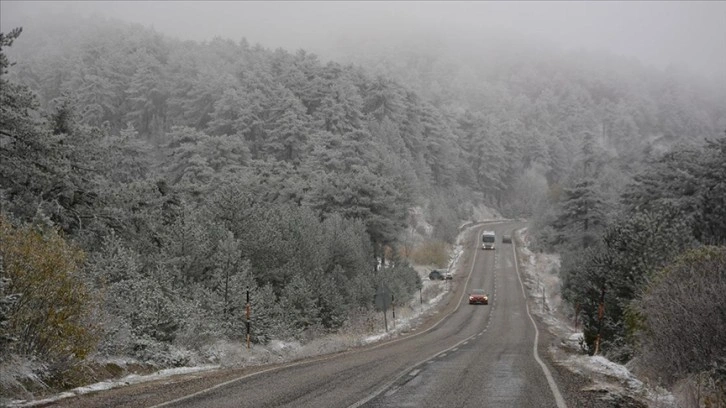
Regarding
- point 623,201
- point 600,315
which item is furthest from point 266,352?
point 623,201

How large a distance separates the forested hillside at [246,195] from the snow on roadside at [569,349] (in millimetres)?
1780

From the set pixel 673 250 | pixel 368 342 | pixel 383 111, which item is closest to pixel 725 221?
pixel 673 250

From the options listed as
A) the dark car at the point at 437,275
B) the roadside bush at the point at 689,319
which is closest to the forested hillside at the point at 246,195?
the roadside bush at the point at 689,319

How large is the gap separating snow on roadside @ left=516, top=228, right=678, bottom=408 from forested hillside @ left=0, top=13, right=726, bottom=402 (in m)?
1.78

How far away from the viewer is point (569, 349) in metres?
21.5

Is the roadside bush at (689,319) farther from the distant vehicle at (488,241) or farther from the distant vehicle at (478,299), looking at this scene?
the distant vehicle at (488,241)

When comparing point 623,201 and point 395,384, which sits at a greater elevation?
point 623,201

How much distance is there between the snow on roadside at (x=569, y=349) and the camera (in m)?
9.51

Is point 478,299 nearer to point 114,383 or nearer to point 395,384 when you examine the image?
point 395,384

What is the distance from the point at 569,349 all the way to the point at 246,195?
17.4m

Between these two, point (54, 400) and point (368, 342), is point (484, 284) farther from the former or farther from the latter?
point (54, 400)

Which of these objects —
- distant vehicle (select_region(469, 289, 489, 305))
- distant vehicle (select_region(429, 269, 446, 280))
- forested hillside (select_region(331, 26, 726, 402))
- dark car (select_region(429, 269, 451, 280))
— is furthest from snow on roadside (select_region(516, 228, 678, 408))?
distant vehicle (select_region(429, 269, 446, 280))

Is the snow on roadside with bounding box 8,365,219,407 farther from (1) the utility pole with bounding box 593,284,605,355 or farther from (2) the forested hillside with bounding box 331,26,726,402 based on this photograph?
(1) the utility pole with bounding box 593,284,605,355

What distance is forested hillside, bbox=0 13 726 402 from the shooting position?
13.6 meters
